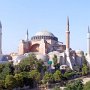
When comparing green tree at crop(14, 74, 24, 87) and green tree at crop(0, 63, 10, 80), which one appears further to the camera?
green tree at crop(0, 63, 10, 80)

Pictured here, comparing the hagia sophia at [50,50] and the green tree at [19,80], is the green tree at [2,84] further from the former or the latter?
the hagia sophia at [50,50]

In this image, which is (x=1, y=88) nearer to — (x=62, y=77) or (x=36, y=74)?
(x=36, y=74)

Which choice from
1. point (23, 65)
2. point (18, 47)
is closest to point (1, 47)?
point (18, 47)

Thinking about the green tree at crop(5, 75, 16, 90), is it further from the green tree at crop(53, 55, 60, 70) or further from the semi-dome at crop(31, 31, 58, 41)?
the semi-dome at crop(31, 31, 58, 41)

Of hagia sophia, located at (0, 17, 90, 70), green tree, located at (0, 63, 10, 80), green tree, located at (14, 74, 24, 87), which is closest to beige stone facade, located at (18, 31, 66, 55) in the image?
hagia sophia, located at (0, 17, 90, 70)

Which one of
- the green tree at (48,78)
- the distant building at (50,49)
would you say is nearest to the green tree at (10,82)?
the green tree at (48,78)

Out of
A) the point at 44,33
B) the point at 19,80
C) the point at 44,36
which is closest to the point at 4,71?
the point at 19,80

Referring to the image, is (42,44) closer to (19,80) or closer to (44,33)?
(44,33)

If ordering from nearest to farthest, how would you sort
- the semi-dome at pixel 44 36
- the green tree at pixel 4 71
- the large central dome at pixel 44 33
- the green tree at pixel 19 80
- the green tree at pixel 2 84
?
the green tree at pixel 2 84 → the green tree at pixel 19 80 → the green tree at pixel 4 71 → the semi-dome at pixel 44 36 → the large central dome at pixel 44 33
